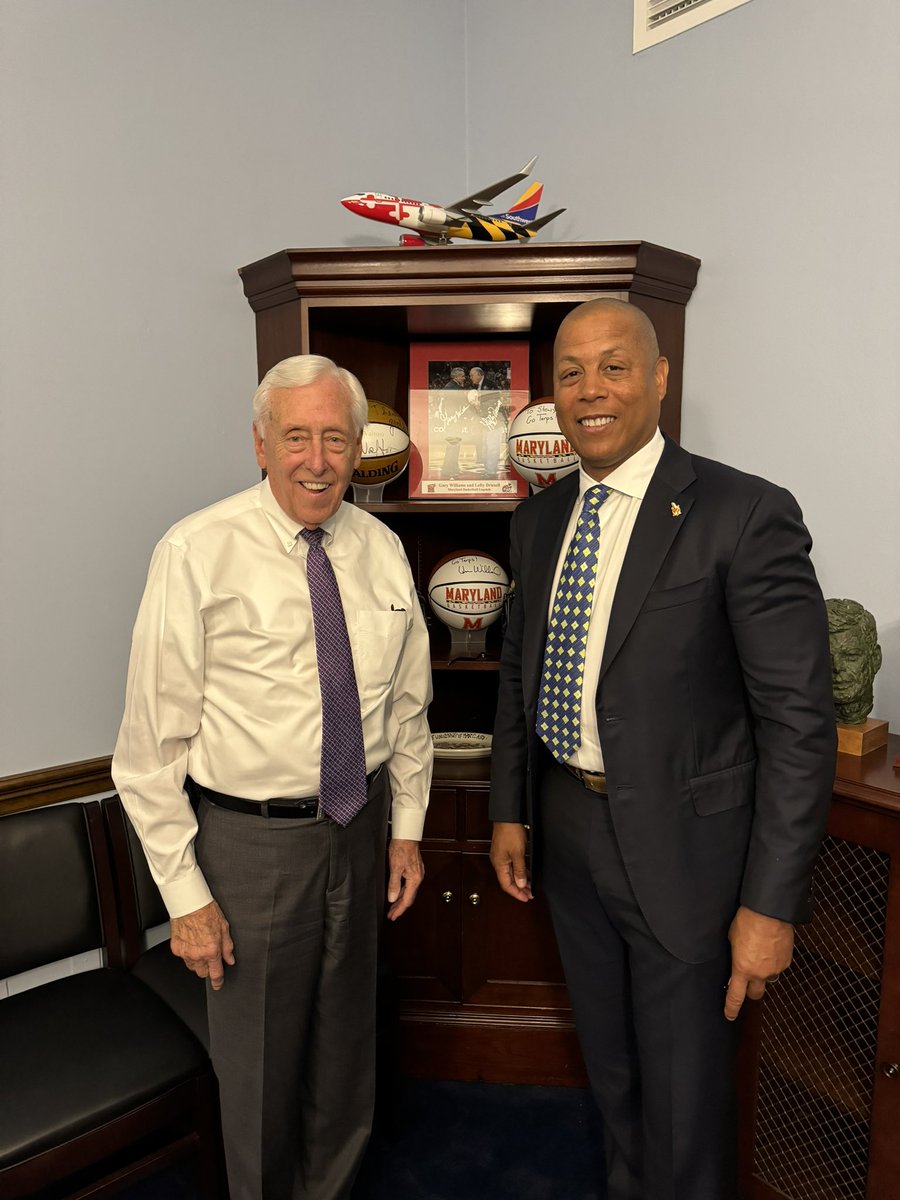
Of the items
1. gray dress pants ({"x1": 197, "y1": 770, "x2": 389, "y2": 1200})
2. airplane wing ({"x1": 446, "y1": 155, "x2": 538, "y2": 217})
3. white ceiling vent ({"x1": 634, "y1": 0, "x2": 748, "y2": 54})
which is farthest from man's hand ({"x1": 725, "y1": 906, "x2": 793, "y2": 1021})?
white ceiling vent ({"x1": 634, "y1": 0, "x2": 748, "y2": 54})

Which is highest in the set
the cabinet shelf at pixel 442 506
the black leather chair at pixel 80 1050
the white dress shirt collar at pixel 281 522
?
the white dress shirt collar at pixel 281 522

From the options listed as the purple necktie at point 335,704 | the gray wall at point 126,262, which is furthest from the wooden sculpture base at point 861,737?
the gray wall at point 126,262

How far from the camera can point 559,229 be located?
2.43 meters

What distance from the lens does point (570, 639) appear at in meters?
1.51

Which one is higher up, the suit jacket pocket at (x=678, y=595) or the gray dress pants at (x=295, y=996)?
the suit jacket pocket at (x=678, y=595)

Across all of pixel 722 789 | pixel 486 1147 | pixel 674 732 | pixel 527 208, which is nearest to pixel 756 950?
pixel 722 789

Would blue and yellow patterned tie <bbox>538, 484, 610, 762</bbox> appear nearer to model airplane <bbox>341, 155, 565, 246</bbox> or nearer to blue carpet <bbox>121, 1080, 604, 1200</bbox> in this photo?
model airplane <bbox>341, 155, 565, 246</bbox>

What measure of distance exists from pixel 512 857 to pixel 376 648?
0.52 metres

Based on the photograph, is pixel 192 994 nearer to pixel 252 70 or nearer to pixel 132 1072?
pixel 132 1072

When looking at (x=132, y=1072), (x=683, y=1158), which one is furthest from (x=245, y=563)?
(x=683, y=1158)

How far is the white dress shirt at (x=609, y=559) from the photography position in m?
1.47

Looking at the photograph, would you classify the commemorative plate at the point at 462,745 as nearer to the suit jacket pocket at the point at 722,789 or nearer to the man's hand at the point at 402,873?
the man's hand at the point at 402,873

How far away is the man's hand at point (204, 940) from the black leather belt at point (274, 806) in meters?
0.16

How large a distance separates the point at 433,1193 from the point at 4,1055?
3.10ft
